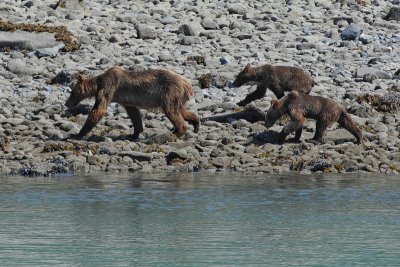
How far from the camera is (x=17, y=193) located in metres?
17.5

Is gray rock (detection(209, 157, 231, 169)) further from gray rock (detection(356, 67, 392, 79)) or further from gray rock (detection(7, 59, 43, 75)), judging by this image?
gray rock (detection(7, 59, 43, 75))

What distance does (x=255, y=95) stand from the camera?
24547 millimetres

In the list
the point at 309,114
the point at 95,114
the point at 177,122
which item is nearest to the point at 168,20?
the point at 95,114

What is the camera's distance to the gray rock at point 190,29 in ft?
98.4

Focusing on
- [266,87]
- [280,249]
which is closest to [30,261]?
[280,249]

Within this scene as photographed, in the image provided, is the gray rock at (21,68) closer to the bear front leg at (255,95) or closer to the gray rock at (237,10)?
the bear front leg at (255,95)

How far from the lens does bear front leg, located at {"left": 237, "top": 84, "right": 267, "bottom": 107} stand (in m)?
24.3

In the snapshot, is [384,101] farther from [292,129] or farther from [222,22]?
[222,22]

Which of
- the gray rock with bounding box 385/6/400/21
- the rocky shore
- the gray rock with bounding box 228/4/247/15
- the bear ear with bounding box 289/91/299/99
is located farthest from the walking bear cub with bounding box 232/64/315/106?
the gray rock with bounding box 385/6/400/21

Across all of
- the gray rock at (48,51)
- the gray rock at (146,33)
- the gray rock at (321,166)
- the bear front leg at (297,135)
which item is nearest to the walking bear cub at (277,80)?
the bear front leg at (297,135)

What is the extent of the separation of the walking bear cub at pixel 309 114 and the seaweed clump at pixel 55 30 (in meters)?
7.33

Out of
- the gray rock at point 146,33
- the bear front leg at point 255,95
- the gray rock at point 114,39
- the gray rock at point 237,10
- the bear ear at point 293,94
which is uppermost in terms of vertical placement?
the gray rock at point 237,10

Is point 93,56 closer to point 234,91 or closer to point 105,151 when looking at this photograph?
point 234,91

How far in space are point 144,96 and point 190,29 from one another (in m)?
8.01
